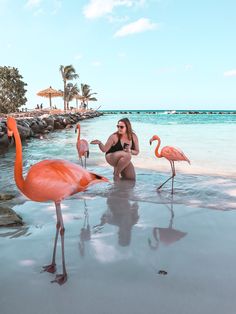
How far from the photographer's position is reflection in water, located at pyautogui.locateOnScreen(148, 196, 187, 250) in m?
3.48

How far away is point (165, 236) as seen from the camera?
3689mm

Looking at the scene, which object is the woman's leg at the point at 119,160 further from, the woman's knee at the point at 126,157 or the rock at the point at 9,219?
the rock at the point at 9,219

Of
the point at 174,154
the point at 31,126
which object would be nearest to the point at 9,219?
the point at 174,154

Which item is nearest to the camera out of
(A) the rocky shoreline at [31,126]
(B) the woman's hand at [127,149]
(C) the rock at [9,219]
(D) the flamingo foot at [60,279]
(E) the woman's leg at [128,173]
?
(D) the flamingo foot at [60,279]

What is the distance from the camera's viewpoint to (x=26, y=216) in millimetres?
4449

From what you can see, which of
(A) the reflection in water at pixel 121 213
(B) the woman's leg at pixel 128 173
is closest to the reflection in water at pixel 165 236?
(A) the reflection in water at pixel 121 213

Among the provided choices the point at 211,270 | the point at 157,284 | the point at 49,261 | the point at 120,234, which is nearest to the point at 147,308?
the point at 157,284

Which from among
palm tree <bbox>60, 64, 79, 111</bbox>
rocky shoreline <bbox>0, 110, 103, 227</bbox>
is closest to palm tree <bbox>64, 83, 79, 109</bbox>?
palm tree <bbox>60, 64, 79, 111</bbox>

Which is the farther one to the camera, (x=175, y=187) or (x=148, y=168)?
(x=148, y=168)

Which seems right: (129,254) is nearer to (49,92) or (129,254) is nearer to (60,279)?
(60,279)

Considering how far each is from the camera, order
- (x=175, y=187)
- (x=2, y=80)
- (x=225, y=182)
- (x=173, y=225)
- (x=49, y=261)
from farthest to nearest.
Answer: (x=2, y=80)
(x=225, y=182)
(x=175, y=187)
(x=173, y=225)
(x=49, y=261)

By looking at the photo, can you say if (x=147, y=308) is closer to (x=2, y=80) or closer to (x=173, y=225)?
(x=173, y=225)

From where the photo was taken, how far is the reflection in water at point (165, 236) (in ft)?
11.4

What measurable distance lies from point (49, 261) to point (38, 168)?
2.92 ft
